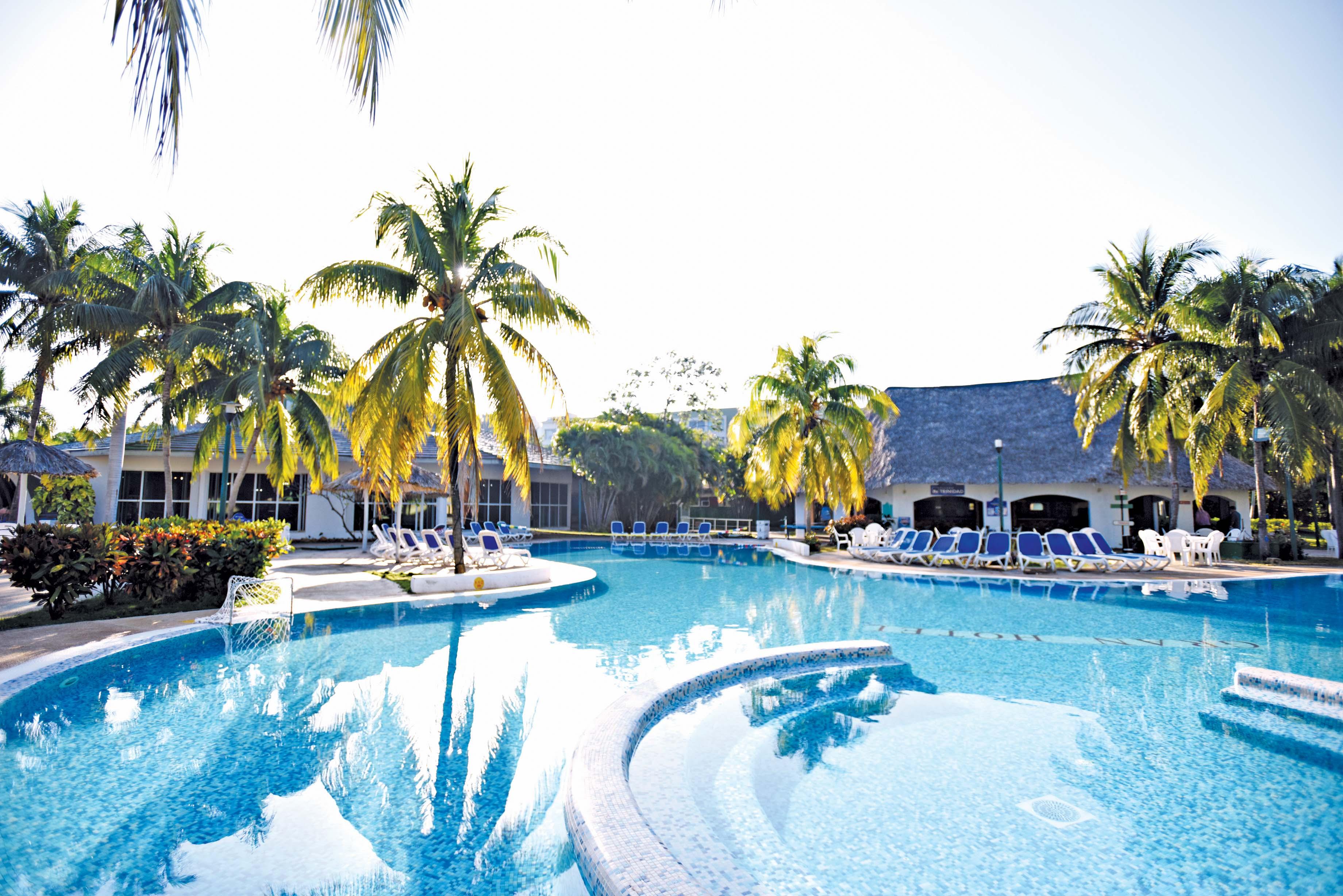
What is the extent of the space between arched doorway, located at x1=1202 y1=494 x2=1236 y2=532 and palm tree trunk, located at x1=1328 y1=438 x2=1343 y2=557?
18.4ft

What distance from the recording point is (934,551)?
1639 cm

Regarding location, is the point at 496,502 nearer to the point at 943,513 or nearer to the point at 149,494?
the point at 149,494

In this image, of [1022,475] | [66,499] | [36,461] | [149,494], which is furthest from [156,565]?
[1022,475]

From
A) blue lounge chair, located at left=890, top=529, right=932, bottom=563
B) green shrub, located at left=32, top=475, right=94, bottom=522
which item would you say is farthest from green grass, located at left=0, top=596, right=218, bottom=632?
blue lounge chair, located at left=890, top=529, right=932, bottom=563

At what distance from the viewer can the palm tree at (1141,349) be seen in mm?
17359

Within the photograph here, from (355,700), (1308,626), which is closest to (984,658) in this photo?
(1308,626)

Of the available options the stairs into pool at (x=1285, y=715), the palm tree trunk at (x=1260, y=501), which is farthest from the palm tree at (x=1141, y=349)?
the stairs into pool at (x=1285, y=715)

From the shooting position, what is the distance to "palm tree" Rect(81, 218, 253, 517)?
13492 mm

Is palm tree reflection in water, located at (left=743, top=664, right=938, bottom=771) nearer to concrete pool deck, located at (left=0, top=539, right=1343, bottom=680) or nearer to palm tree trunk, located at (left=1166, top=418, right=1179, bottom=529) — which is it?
concrete pool deck, located at (left=0, top=539, right=1343, bottom=680)

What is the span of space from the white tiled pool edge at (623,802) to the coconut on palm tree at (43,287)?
44.5 ft

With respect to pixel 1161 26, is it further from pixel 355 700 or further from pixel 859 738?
pixel 355 700

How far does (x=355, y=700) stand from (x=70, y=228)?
593 inches

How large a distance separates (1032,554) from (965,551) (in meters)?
1.39

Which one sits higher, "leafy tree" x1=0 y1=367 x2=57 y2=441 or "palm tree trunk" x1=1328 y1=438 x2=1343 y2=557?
"leafy tree" x1=0 y1=367 x2=57 y2=441
